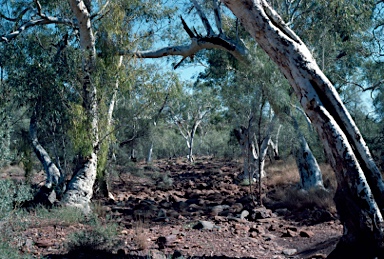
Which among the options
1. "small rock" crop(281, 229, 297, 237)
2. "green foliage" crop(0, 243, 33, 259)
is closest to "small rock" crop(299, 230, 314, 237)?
"small rock" crop(281, 229, 297, 237)

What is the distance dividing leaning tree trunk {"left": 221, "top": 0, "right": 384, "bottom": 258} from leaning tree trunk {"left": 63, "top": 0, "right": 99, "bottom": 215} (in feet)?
15.1

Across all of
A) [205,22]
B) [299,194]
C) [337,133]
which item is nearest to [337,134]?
[337,133]

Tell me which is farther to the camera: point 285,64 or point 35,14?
point 35,14

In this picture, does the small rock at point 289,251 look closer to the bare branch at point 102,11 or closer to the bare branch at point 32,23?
the bare branch at point 102,11

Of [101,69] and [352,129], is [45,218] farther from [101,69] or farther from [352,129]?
[352,129]

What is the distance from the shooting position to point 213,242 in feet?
22.5

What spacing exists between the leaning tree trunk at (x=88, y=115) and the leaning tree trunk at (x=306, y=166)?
17.9ft

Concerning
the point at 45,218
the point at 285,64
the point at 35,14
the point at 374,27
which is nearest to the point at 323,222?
the point at 285,64

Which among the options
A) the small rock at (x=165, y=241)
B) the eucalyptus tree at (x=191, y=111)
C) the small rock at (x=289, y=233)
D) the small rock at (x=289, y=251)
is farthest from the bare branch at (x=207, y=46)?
the eucalyptus tree at (x=191, y=111)

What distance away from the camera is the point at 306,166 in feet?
38.6

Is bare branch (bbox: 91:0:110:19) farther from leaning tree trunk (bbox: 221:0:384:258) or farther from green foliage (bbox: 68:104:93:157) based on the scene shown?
leaning tree trunk (bbox: 221:0:384:258)

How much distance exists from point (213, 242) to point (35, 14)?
7.70 metres

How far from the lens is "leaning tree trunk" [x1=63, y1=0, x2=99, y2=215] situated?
9.12m

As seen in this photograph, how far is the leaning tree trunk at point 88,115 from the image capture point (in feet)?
29.9
